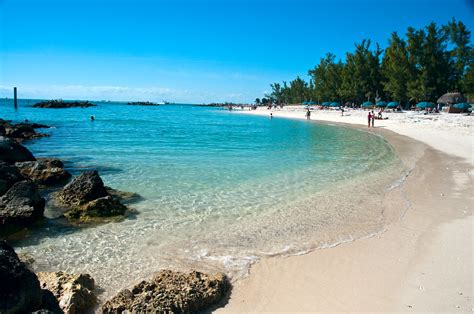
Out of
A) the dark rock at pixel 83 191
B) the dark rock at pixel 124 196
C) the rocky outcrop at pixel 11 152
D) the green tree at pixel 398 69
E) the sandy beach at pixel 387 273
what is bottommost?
the sandy beach at pixel 387 273

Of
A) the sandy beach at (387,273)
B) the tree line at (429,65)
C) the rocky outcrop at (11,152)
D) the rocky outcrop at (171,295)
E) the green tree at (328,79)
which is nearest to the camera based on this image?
the rocky outcrop at (171,295)

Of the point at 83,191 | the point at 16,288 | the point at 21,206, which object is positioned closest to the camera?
the point at 16,288

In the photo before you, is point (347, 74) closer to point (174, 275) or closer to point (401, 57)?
point (401, 57)

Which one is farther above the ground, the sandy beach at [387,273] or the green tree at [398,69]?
the green tree at [398,69]

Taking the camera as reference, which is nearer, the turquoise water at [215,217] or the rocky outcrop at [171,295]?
the rocky outcrop at [171,295]

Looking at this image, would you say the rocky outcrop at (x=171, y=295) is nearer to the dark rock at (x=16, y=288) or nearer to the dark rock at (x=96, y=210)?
the dark rock at (x=16, y=288)

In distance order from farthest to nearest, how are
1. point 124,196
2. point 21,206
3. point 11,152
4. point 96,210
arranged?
point 11,152
point 124,196
point 96,210
point 21,206

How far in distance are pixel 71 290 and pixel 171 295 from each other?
1.42 metres

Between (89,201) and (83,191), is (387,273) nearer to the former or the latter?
(89,201)

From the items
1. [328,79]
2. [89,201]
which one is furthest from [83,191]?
[328,79]

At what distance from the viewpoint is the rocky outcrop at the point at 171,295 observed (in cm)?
462

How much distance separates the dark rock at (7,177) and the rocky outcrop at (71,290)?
549 cm

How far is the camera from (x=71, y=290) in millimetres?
4898

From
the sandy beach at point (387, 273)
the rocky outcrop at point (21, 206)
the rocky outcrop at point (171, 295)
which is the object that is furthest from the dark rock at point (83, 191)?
the sandy beach at point (387, 273)
